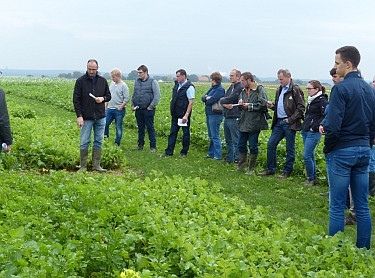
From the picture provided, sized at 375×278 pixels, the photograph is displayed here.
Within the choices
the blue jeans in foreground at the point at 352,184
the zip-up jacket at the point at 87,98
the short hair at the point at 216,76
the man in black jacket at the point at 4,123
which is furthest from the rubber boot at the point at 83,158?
the blue jeans in foreground at the point at 352,184

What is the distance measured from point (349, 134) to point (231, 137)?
5865mm

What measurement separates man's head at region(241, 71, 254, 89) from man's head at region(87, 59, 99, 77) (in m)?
2.93

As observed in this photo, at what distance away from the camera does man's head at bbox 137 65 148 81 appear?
1239cm

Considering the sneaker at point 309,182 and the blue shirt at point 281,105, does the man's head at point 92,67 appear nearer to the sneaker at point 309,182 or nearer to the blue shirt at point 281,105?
the blue shirt at point 281,105

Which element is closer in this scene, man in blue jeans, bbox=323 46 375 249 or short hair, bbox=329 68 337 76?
man in blue jeans, bbox=323 46 375 249

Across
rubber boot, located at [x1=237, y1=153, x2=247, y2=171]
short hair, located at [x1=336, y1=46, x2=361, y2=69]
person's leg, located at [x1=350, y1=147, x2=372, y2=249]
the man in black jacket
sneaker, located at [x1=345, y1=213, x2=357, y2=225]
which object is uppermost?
short hair, located at [x1=336, y1=46, x2=361, y2=69]

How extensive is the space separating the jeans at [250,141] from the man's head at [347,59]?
479 centimetres

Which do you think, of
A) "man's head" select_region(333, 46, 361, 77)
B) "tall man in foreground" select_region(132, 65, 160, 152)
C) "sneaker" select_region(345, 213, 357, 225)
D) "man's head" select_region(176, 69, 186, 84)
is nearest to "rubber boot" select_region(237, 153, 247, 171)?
"man's head" select_region(176, 69, 186, 84)

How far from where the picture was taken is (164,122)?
16938mm

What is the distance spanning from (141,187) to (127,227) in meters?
1.93

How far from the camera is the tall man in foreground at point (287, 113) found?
9766 millimetres

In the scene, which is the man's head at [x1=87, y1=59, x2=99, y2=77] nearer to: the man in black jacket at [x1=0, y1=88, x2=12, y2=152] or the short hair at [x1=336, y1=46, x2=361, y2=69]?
the man in black jacket at [x1=0, y1=88, x2=12, y2=152]

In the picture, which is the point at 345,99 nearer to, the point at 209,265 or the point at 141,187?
the point at 209,265

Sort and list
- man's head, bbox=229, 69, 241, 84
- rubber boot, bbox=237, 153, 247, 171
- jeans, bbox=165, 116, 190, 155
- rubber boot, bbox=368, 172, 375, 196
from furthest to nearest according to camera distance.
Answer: jeans, bbox=165, 116, 190, 155, man's head, bbox=229, 69, 241, 84, rubber boot, bbox=237, 153, 247, 171, rubber boot, bbox=368, 172, 375, 196
